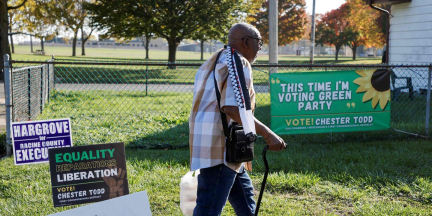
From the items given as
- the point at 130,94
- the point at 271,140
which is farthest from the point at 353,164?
the point at 130,94

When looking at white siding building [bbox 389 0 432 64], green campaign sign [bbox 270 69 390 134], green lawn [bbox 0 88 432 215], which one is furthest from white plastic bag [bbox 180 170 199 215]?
white siding building [bbox 389 0 432 64]

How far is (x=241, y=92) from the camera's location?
8.94 feet

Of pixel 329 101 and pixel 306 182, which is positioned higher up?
pixel 329 101

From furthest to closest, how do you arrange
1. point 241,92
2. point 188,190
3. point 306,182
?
point 306,182
point 188,190
point 241,92

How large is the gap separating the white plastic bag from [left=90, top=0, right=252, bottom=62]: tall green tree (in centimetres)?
2068

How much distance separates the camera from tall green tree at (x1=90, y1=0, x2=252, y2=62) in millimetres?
23344

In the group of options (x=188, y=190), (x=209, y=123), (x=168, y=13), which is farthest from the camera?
(x=168, y=13)

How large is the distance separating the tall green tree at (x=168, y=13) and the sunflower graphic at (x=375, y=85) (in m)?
17.1

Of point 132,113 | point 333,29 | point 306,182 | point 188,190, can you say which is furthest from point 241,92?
point 333,29

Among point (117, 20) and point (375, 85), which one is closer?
point (375, 85)

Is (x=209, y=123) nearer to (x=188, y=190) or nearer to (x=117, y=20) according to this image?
(x=188, y=190)

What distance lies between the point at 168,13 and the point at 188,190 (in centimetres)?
2158

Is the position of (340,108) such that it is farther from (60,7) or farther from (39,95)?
(60,7)

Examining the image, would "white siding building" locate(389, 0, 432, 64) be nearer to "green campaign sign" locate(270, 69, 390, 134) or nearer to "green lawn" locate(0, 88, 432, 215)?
"green lawn" locate(0, 88, 432, 215)
